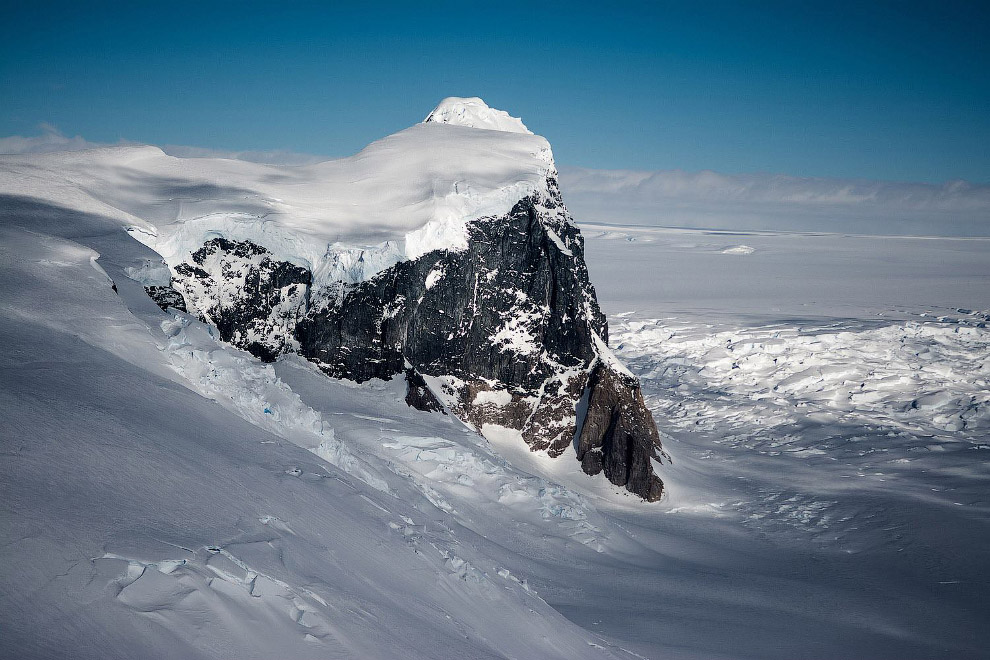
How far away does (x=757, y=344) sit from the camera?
80.8 meters

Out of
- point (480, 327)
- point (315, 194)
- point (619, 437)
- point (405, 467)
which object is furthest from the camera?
point (619, 437)

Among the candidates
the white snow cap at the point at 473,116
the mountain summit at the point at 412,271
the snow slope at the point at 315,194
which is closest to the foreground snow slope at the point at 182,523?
the mountain summit at the point at 412,271

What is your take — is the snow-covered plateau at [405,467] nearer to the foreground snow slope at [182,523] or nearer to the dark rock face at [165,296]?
the foreground snow slope at [182,523]

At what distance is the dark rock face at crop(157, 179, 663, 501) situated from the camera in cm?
3562

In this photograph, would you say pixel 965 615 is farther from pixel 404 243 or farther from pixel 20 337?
pixel 20 337

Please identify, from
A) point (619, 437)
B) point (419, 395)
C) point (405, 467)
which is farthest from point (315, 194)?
point (619, 437)

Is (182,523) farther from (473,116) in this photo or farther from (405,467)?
(473,116)

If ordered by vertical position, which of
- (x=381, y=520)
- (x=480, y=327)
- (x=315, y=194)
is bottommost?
(x=381, y=520)

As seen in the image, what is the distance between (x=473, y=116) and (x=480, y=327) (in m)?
27.2

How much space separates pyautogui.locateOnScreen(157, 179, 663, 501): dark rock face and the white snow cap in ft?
51.8

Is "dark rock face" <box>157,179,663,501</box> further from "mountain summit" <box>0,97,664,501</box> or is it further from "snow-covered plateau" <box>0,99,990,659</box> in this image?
"snow-covered plateau" <box>0,99,990,659</box>

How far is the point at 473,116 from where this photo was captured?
59656 mm

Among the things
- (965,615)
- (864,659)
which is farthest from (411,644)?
(965,615)

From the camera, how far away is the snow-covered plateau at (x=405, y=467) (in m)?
7.07
